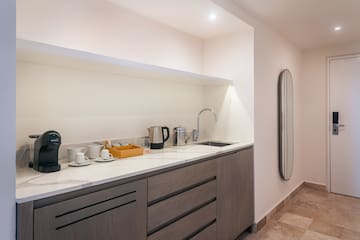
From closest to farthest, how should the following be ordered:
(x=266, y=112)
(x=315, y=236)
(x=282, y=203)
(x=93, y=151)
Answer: (x=93, y=151)
(x=315, y=236)
(x=266, y=112)
(x=282, y=203)

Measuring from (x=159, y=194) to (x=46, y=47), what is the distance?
1039 millimetres

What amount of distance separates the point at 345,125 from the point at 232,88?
2.22 metres

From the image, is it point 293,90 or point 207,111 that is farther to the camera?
point 293,90

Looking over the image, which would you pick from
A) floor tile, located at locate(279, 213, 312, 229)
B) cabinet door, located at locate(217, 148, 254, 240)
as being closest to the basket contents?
cabinet door, located at locate(217, 148, 254, 240)

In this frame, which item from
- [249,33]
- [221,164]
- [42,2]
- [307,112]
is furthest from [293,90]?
[42,2]

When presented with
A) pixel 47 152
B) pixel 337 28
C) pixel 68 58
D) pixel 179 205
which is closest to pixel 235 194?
pixel 179 205

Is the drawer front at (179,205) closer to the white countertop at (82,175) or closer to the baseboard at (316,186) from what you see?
the white countertop at (82,175)

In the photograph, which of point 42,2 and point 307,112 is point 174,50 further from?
point 307,112

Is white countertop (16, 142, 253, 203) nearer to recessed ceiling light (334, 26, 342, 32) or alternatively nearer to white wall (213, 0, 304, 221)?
white wall (213, 0, 304, 221)

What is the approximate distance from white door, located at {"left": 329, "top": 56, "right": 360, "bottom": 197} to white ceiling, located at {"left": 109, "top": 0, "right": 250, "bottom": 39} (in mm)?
2162

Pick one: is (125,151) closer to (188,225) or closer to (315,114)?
(188,225)

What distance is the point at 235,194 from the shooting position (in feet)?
7.68

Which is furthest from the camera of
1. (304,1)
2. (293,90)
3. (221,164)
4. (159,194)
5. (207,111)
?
(293,90)

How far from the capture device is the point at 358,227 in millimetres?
2764
